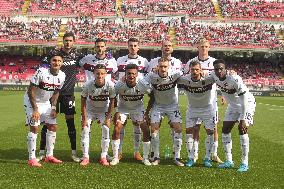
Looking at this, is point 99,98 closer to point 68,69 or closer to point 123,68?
point 68,69

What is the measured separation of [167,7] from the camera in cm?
5884

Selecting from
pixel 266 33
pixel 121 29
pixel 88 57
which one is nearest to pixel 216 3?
pixel 266 33

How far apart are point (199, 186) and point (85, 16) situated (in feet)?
171

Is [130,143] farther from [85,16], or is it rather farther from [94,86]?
[85,16]

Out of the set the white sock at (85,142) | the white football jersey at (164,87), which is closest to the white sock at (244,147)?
the white football jersey at (164,87)

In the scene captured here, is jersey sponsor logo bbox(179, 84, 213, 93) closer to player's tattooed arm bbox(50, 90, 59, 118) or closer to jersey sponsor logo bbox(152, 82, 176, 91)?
jersey sponsor logo bbox(152, 82, 176, 91)

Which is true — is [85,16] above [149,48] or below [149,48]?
above

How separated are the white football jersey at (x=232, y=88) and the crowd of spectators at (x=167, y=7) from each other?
49361 mm

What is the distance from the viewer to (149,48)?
51.6 metres

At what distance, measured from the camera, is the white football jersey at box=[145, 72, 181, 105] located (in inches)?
384

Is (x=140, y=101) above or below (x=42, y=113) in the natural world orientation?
above

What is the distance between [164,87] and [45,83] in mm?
2617

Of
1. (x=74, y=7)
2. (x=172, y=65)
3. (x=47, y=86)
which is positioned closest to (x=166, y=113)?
(x=172, y=65)

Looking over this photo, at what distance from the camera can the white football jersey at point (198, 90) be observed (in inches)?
378
